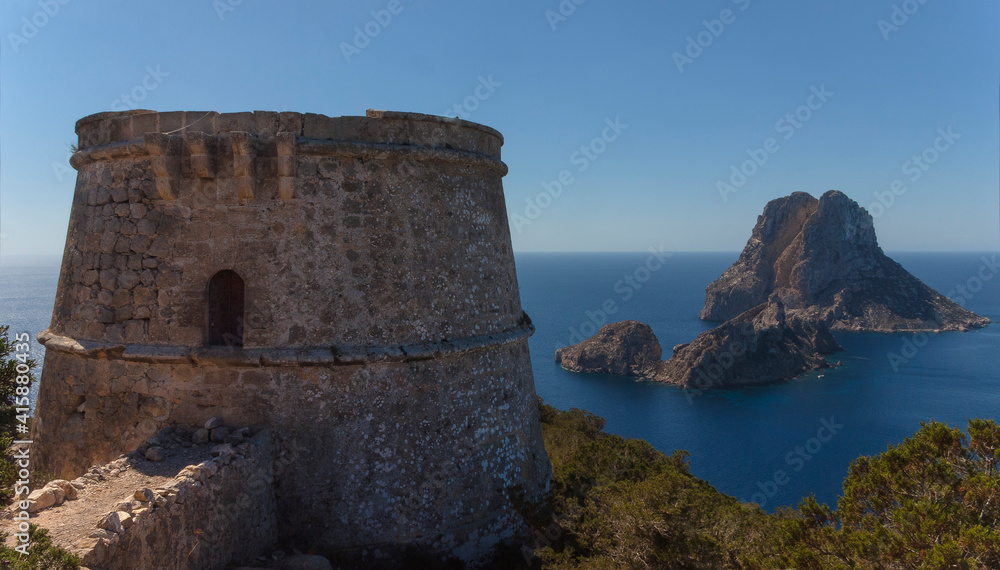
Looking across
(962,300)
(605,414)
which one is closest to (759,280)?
(962,300)

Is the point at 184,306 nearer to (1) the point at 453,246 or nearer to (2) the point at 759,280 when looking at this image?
(1) the point at 453,246

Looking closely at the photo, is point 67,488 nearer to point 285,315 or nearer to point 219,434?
point 219,434

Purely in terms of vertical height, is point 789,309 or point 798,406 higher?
point 789,309

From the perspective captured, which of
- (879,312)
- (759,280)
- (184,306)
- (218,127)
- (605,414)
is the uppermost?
(759,280)

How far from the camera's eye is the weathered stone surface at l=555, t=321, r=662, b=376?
61.0 metres

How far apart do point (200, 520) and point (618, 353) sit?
5879 centimetres

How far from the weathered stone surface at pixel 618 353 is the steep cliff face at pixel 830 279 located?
35.9 m

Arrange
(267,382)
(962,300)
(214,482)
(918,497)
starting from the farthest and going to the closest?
1. (962,300)
2. (267,382)
3. (214,482)
4. (918,497)

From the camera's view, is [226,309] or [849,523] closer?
[849,523]

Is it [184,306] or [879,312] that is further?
[879,312]

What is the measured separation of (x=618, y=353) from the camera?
61594 mm

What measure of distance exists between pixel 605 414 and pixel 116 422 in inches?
1767

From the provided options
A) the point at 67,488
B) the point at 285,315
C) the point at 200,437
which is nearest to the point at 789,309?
the point at 285,315

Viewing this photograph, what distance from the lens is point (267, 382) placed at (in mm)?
6082
